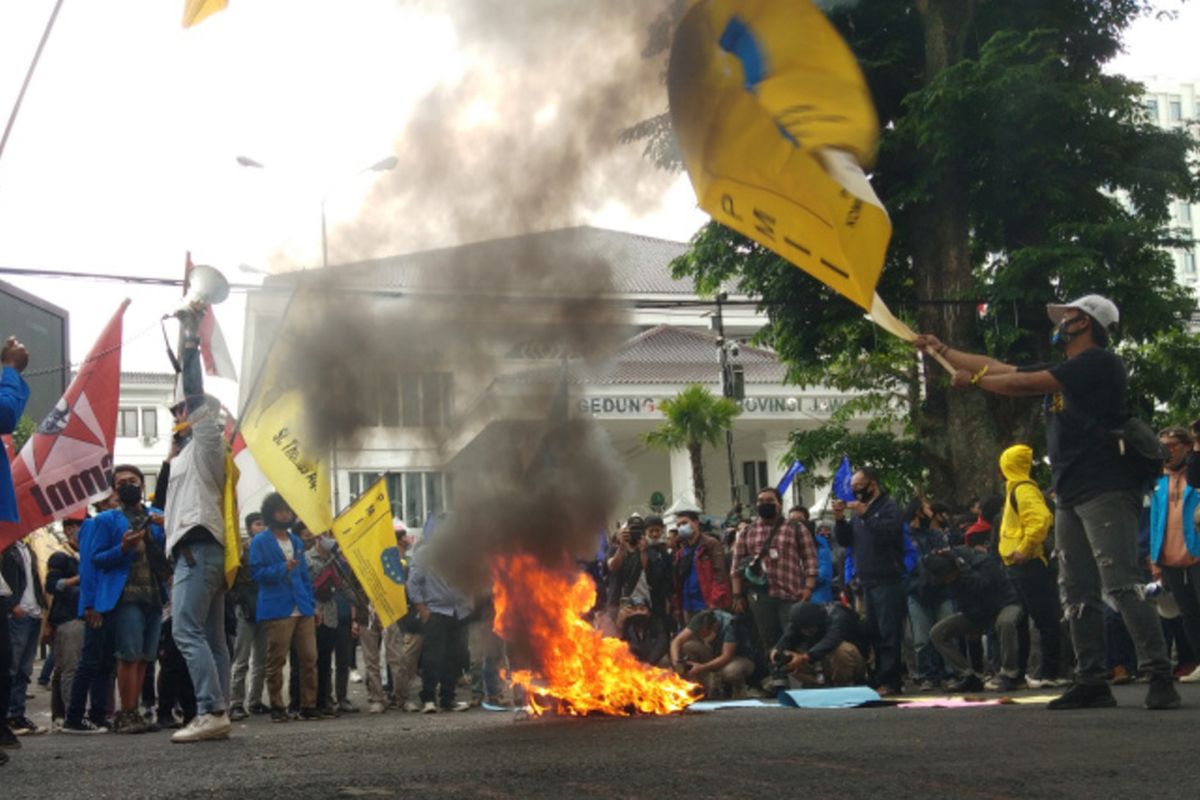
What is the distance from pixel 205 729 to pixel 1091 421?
4798 mm

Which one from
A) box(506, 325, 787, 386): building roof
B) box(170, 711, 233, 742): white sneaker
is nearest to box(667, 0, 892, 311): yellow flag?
box(170, 711, 233, 742): white sneaker

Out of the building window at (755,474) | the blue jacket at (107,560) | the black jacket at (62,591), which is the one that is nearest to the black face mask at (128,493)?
the blue jacket at (107,560)

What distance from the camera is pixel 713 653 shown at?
12.8 meters

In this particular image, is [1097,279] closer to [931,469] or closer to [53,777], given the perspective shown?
[931,469]

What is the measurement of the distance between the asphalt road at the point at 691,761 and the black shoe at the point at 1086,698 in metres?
0.16

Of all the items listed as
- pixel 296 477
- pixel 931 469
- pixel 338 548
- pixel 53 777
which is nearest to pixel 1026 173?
pixel 931 469

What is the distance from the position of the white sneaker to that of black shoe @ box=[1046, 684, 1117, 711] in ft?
14.1

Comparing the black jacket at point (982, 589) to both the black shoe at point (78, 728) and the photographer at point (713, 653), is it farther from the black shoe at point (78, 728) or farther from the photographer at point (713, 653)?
the black shoe at point (78, 728)

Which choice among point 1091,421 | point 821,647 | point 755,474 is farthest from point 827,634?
point 755,474

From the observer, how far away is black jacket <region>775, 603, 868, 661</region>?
1288 cm

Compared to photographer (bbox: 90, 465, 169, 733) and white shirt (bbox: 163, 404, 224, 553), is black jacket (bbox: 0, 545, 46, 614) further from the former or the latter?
white shirt (bbox: 163, 404, 224, 553)

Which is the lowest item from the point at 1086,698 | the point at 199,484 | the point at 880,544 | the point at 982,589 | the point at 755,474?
the point at 1086,698

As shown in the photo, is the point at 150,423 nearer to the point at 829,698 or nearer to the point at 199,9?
the point at 829,698

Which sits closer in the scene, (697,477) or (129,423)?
(697,477)
